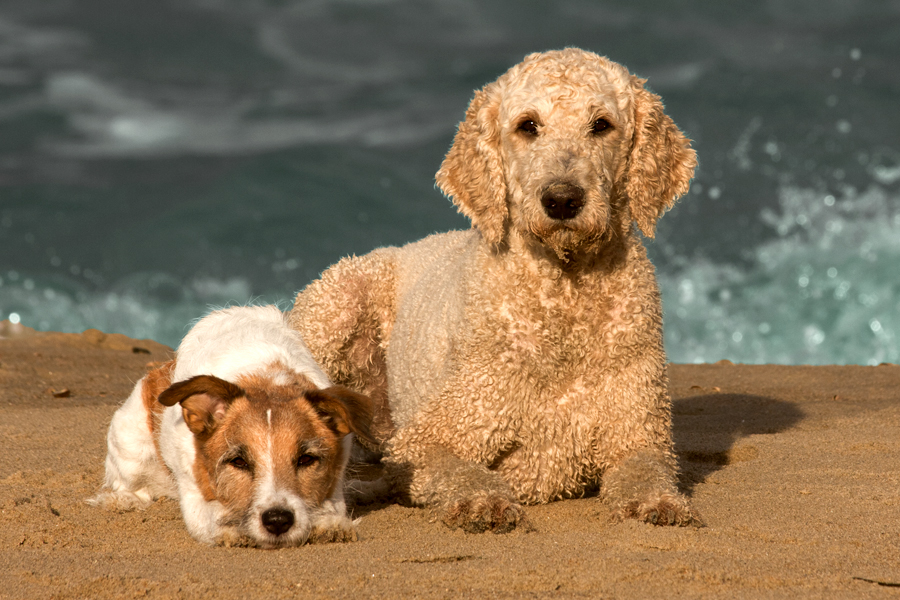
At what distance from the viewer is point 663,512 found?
18.0 feet

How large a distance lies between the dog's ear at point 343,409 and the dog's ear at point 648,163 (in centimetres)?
223

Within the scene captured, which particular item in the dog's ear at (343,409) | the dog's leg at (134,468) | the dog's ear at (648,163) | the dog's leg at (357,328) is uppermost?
the dog's ear at (648,163)

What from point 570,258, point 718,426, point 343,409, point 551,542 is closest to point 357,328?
point 570,258

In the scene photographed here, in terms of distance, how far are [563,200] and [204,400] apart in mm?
2455

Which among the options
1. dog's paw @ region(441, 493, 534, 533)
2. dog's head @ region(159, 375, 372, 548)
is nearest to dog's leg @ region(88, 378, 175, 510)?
dog's head @ region(159, 375, 372, 548)

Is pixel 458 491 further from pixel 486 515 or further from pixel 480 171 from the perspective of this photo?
pixel 480 171

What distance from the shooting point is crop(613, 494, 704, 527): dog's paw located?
547cm

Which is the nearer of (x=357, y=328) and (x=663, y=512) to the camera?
(x=663, y=512)

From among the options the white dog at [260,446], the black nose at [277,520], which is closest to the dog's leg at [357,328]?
the white dog at [260,446]

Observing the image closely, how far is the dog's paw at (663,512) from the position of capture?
18.0 feet

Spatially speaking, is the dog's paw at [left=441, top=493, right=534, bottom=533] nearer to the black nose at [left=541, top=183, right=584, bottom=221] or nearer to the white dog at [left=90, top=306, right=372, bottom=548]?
the white dog at [left=90, top=306, right=372, bottom=548]

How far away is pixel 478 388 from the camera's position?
247 inches

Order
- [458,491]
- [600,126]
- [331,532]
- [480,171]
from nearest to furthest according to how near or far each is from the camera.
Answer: [331,532]
[458,491]
[600,126]
[480,171]

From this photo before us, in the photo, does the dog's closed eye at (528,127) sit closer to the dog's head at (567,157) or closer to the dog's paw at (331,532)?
the dog's head at (567,157)
